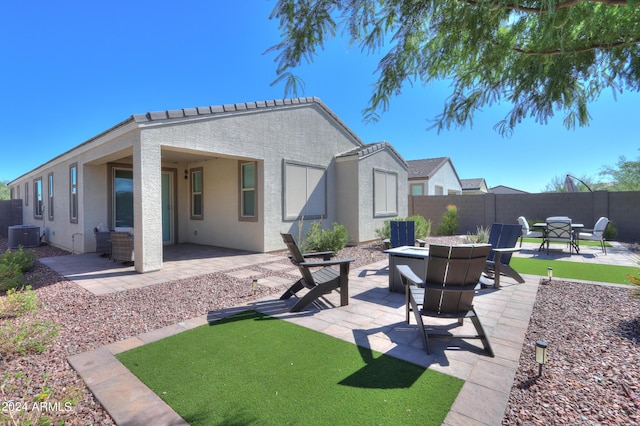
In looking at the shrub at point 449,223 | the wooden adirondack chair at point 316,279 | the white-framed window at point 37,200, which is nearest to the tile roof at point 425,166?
the shrub at point 449,223

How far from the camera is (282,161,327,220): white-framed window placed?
1012 centimetres

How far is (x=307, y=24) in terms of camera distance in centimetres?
285

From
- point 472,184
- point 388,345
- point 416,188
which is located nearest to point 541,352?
point 388,345

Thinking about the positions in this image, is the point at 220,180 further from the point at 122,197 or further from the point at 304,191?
the point at 122,197

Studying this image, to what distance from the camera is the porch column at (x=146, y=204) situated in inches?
257

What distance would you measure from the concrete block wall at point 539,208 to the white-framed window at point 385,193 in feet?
14.7

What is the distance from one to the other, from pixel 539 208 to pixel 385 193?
7.94 meters

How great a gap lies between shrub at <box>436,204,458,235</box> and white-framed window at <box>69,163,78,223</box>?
14989mm

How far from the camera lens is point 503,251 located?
18.0ft

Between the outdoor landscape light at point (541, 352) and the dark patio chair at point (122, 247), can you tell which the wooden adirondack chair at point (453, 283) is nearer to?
the outdoor landscape light at point (541, 352)

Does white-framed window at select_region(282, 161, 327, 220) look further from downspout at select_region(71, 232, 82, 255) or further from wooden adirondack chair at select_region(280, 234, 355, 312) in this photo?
downspout at select_region(71, 232, 82, 255)

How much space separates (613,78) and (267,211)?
789 cm

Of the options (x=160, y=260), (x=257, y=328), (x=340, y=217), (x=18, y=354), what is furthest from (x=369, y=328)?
(x=340, y=217)

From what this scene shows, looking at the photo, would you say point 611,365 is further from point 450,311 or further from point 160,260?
point 160,260
